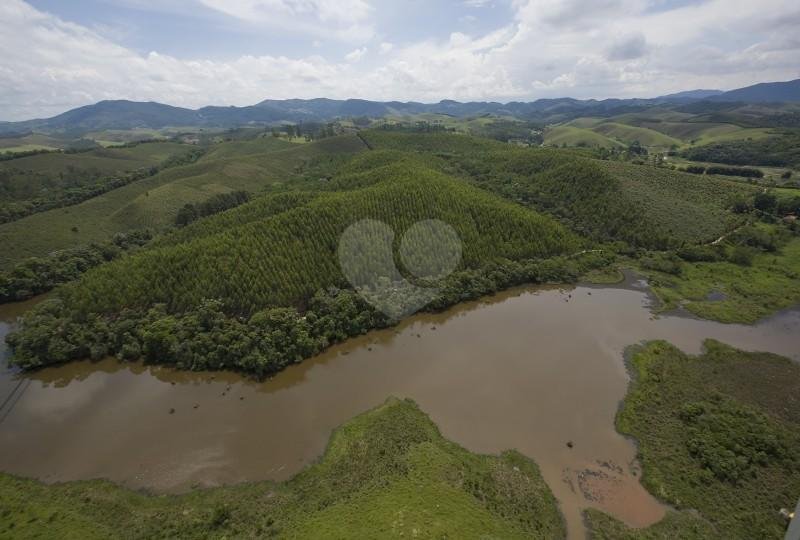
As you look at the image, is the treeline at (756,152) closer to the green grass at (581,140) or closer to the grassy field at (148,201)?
the green grass at (581,140)

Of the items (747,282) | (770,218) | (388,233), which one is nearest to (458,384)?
(388,233)

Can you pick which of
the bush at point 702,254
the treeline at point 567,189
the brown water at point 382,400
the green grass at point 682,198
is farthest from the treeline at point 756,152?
the brown water at point 382,400

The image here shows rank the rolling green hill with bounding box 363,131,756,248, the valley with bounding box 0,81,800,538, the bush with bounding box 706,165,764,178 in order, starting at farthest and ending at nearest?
1. the bush with bounding box 706,165,764,178
2. the rolling green hill with bounding box 363,131,756,248
3. the valley with bounding box 0,81,800,538

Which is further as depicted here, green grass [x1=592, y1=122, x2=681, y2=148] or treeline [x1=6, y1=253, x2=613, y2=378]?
green grass [x1=592, y1=122, x2=681, y2=148]

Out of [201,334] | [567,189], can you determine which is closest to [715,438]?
[201,334]

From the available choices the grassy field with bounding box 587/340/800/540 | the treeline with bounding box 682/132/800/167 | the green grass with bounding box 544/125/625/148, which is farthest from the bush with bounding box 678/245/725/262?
the green grass with bounding box 544/125/625/148

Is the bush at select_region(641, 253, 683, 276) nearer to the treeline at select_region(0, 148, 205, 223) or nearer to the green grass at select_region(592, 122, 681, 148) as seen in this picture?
the treeline at select_region(0, 148, 205, 223)

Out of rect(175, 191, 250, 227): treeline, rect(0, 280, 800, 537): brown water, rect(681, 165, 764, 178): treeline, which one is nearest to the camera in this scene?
rect(0, 280, 800, 537): brown water
